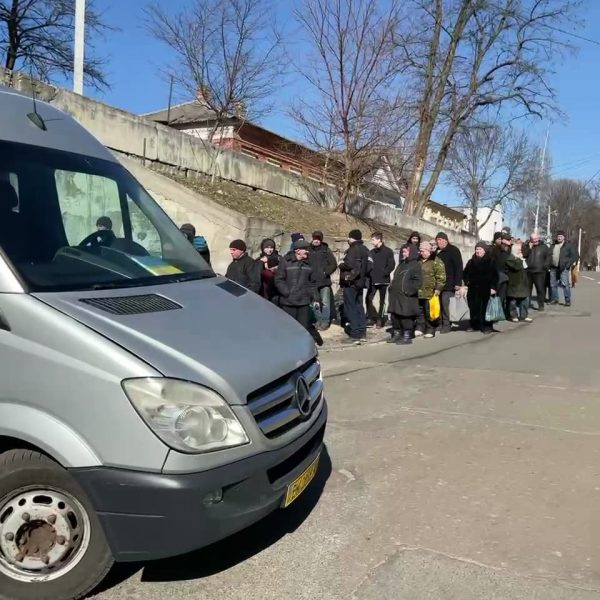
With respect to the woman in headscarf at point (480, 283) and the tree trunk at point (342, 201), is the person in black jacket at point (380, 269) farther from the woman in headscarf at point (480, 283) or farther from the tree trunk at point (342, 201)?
the tree trunk at point (342, 201)

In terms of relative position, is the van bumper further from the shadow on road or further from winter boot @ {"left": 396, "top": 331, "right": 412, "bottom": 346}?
winter boot @ {"left": 396, "top": 331, "right": 412, "bottom": 346}

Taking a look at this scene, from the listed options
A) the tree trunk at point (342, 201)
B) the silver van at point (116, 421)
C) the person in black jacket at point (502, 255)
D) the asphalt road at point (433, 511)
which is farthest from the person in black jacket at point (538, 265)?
the silver van at point (116, 421)

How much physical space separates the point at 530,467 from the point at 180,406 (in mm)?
3080

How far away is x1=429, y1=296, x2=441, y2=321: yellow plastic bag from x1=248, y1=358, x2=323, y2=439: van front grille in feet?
23.5

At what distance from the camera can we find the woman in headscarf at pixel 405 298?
31.3 ft

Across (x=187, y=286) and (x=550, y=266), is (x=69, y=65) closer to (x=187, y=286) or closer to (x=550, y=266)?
(x=550, y=266)

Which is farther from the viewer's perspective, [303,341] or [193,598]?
[303,341]

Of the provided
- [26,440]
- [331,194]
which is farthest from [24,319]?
[331,194]

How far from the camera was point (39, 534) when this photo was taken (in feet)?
8.98

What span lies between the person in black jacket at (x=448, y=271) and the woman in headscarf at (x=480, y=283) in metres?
0.29

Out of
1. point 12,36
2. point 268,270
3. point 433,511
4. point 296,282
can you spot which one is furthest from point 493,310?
point 12,36

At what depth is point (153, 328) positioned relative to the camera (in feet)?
9.17

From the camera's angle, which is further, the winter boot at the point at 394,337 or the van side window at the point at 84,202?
the winter boot at the point at 394,337

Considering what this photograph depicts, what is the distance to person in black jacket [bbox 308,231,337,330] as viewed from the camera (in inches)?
398
